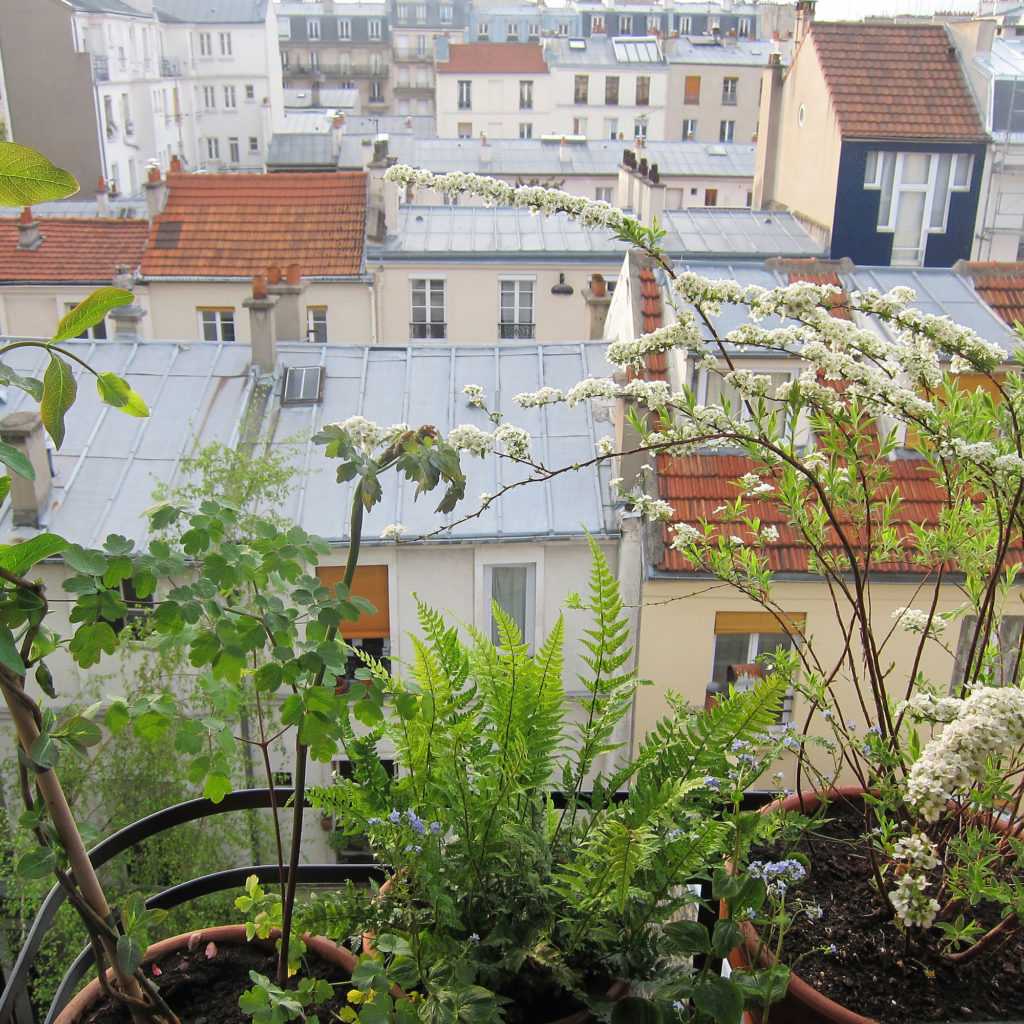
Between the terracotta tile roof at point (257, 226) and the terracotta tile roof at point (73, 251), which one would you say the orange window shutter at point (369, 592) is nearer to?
the terracotta tile roof at point (257, 226)

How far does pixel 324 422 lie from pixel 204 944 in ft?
27.7

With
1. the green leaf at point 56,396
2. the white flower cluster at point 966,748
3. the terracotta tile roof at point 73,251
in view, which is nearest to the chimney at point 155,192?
the terracotta tile roof at point 73,251

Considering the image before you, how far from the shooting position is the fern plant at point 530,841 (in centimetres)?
141

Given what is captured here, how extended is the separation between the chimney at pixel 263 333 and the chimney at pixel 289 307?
875 mm

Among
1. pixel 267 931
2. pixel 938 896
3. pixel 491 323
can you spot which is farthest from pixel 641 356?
pixel 491 323

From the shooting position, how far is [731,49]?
43.2 m

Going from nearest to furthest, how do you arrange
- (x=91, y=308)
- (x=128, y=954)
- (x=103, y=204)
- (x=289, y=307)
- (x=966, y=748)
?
(x=966, y=748) → (x=91, y=308) → (x=128, y=954) → (x=289, y=307) → (x=103, y=204)

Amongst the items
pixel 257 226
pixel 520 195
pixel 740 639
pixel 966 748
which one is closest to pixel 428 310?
pixel 257 226

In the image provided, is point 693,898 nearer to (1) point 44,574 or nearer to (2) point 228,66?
(1) point 44,574

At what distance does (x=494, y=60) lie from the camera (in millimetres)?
42500

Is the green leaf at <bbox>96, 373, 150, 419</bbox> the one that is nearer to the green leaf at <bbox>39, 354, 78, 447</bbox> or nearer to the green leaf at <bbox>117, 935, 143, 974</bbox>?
the green leaf at <bbox>39, 354, 78, 447</bbox>

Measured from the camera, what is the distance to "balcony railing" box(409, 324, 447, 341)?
16750mm

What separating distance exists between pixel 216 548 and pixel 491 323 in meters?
15.9

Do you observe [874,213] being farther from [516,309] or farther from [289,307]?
[289,307]
